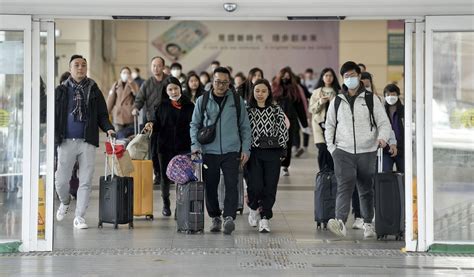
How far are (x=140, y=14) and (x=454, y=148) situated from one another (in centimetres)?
306

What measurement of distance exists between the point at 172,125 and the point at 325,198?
6.37 ft

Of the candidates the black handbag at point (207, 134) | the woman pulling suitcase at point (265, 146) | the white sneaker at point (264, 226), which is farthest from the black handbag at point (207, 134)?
the white sneaker at point (264, 226)

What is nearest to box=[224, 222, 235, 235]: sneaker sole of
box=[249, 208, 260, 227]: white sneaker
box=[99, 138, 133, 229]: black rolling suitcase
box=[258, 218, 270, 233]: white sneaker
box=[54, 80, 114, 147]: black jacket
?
box=[258, 218, 270, 233]: white sneaker

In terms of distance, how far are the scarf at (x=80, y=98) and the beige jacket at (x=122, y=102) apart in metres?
5.47

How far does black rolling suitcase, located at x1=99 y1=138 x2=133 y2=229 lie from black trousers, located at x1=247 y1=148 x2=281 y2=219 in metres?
1.30

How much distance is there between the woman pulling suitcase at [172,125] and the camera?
1167 centimetres

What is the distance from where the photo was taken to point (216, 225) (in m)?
10.8

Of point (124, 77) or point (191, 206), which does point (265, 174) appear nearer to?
point (191, 206)

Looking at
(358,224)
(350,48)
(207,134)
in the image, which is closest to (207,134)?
(207,134)

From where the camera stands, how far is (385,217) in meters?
10.2

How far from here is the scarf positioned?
10.7 metres

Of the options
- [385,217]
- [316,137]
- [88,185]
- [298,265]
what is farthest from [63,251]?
[316,137]

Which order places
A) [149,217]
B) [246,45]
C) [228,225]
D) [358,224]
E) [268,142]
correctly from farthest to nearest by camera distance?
[246,45] → [149,217] → [358,224] → [268,142] → [228,225]

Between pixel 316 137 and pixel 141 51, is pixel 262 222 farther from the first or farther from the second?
pixel 141 51
